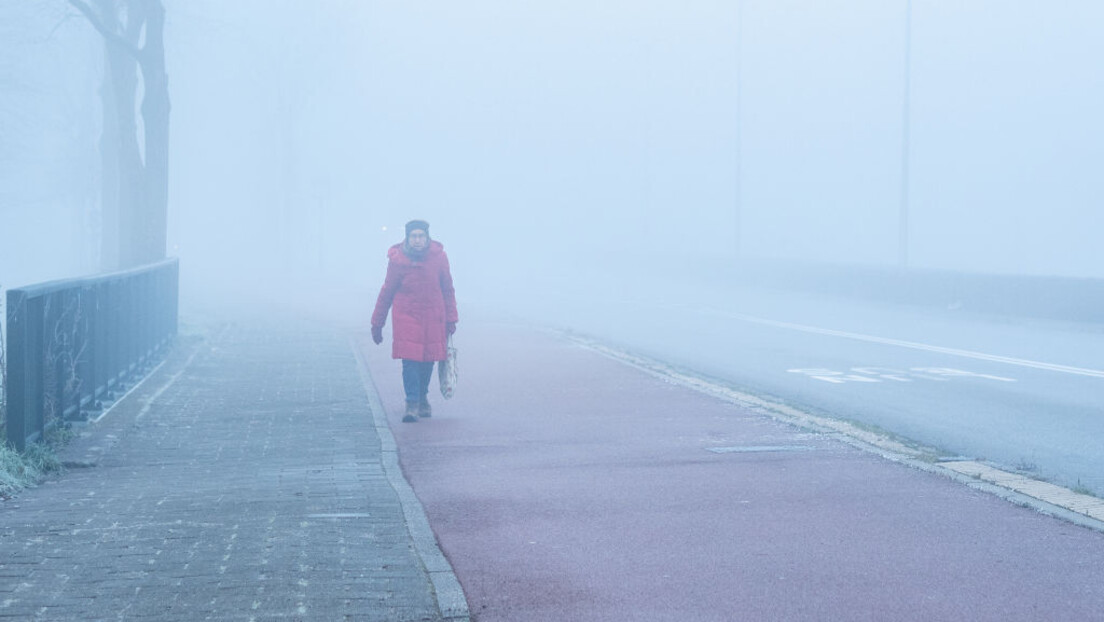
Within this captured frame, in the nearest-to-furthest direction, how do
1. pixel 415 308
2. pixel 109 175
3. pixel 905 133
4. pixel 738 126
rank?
pixel 415 308
pixel 109 175
pixel 905 133
pixel 738 126

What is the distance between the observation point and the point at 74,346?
11430 millimetres

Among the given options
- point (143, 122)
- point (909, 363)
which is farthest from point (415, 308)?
point (143, 122)

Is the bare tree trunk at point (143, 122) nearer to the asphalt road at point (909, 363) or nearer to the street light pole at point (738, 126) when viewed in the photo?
the asphalt road at point (909, 363)

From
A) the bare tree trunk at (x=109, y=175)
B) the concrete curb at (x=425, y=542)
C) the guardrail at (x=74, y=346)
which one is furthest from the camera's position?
the bare tree trunk at (x=109, y=175)

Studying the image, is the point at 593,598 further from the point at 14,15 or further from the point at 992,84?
the point at 992,84

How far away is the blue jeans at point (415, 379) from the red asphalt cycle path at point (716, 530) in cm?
30

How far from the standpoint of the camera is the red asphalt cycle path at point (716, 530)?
6.05 m

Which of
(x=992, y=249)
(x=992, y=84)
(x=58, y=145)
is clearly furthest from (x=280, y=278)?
(x=992, y=84)

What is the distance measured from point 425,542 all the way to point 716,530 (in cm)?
157

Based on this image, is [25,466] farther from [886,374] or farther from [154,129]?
[154,129]

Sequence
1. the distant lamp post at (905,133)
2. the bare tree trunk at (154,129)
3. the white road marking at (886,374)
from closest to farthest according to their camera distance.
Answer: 1. the white road marking at (886,374)
2. the bare tree trunk at (154,129)
3. the distant lamp post at (905,133)

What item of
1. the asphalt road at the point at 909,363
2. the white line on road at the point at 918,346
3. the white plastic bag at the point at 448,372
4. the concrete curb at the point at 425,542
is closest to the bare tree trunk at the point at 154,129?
the asphalt road at the point at 909,363

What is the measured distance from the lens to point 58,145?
52.0 meters

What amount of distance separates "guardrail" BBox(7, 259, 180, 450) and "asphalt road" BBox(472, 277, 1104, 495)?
650cm
